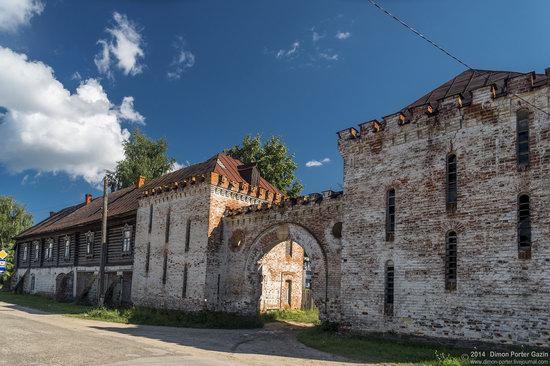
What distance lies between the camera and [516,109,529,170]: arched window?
13.5 metres

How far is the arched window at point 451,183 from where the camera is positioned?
48.4 feet

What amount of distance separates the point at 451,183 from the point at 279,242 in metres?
9.00

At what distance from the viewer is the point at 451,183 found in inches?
591

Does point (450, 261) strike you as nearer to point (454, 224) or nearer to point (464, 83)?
point (454, 224)

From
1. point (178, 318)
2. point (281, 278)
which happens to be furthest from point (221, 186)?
point (178, 318)

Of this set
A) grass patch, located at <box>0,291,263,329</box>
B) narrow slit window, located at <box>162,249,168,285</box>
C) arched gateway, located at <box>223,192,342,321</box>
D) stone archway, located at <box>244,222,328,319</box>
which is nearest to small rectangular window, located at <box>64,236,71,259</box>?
grass patch, located at <box>0,291,263,329</box>

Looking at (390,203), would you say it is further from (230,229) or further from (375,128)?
(230,229)

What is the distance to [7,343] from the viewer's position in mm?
13328

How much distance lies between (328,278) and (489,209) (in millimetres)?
6750

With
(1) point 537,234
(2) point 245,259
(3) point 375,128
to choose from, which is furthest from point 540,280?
(2) point 245,259

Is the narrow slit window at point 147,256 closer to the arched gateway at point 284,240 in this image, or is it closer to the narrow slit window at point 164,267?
the narrow slit window at point 164,267

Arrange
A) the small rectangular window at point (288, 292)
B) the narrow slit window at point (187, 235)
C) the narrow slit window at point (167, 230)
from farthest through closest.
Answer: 1. the small rectangular window at point (288, 292)
2. the narrow slit window at point (167, 230)
3. the narrow slit window at point (187, 235)

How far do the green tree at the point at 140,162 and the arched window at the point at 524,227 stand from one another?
3835cm

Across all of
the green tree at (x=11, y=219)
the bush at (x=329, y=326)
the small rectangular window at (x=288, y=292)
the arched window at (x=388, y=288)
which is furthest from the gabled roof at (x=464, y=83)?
the green tree at (x=11, y=219)
